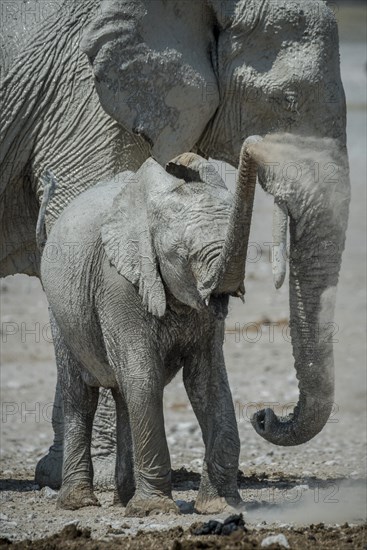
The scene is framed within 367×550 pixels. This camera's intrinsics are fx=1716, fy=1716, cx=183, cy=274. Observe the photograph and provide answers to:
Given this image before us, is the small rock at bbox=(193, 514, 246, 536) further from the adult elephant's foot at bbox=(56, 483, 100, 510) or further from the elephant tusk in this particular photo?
the adult elephant's foot at bbox=(56, 483, 100, 510)

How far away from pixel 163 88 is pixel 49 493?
7.26 ft

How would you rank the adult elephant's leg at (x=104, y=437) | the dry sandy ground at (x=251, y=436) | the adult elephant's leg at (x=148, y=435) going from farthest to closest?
the adult elephant's leg at (x=104, y=437) → the adult elephant's leg at (x=148, y=435) → the dry sandy ground at (x=251, y=436)

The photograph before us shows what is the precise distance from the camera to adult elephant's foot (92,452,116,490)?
8930mm

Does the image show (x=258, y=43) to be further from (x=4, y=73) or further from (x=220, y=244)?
(x=220, y=244)

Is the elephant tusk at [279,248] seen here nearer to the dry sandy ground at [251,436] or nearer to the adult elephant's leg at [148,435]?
the adult elephant's leg at [148,435]

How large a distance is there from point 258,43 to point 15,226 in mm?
1798

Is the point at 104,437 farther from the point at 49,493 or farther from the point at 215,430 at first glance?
the point at 215,430

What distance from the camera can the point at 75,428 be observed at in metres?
8.35

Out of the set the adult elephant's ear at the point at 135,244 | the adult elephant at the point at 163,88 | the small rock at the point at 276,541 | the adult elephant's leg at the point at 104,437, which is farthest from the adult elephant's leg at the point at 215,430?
the adult elephant's leg at the point at 104,437

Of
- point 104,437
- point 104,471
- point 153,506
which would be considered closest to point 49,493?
point 104,471

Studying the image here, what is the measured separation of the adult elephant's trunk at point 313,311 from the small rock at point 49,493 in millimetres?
1608

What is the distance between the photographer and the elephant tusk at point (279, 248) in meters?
7.00

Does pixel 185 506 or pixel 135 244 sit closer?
pixel 135 244

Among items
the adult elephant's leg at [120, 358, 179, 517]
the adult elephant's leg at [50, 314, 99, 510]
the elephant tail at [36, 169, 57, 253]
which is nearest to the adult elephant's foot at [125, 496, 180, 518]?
the adult elephant's leg at [120, 358, 179, 517]
